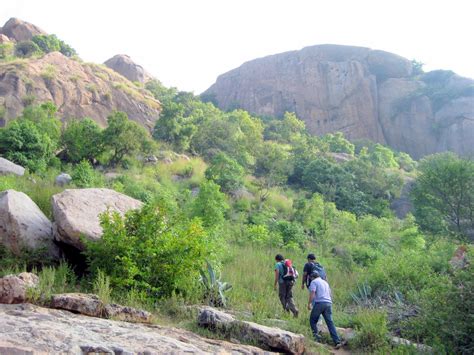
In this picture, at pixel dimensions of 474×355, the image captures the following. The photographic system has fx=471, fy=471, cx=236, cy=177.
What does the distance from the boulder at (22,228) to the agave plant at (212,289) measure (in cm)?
269

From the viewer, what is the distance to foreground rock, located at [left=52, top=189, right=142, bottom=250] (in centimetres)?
801

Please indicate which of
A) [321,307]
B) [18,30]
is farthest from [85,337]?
[18,30]

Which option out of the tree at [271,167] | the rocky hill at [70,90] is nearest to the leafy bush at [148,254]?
the tree at [271,167]

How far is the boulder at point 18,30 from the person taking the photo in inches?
1704

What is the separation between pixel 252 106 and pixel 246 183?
3961 cm

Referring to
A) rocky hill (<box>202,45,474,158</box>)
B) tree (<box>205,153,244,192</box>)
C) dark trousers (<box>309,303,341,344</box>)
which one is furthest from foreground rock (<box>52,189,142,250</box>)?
rocky hill (<box>202,45,474,158</box>)

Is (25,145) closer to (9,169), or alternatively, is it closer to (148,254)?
(9,169)

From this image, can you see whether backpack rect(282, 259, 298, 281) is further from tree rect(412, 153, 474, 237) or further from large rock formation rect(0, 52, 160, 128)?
large rock formation rect(0, 52, 160, 128)

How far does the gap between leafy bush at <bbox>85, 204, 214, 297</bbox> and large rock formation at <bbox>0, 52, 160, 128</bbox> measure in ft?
67.4

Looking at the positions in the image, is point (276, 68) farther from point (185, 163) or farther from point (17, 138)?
point (17, 138)

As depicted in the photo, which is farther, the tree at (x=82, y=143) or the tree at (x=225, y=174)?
the tree at (x=225, y=174)

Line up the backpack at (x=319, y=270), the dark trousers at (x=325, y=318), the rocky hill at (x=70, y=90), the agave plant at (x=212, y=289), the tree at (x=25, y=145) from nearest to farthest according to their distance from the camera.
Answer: the dark trousers at (x=325, y=318) → the agave plant at (x=212, y=289) → the backpack at (x=319, y=270) → the tree at (x=25, y=145) → the rocky hill at (x=70, y=90)

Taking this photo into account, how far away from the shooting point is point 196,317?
22.1 ft

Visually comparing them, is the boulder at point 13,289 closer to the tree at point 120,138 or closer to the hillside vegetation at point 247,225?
the hillside vegetation at point 247,225
